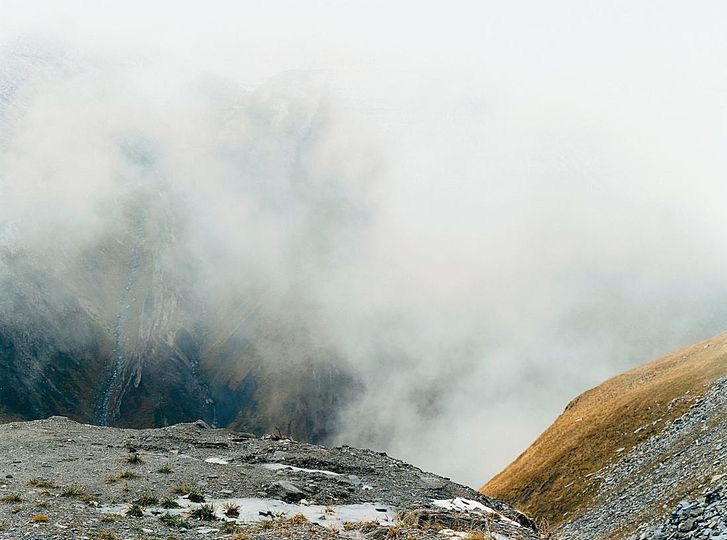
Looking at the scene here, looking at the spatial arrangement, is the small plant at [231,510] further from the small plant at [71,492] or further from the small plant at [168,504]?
the small plant at [71,492]

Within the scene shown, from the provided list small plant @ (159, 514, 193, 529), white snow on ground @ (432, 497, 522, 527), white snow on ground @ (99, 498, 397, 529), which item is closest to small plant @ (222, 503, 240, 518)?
white snow on ground @ (99, 498, 397, 529)

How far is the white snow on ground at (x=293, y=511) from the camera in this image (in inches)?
1057

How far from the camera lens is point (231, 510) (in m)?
27.5

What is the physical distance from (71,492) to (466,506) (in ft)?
68.2

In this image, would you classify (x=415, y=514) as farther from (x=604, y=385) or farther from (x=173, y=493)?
(x=604, y=385)

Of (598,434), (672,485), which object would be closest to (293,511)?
(672,485)

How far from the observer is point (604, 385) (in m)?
87.3

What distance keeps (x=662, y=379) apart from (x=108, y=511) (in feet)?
183

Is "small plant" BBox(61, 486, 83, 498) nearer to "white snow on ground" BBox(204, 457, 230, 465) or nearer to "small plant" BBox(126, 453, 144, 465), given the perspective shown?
"small plant" BBox(126, 453, 144, 465)

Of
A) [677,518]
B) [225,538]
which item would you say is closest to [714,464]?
[677,518]

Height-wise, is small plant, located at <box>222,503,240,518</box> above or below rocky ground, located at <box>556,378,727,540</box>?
above

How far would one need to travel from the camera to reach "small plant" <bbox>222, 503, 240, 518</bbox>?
89.5 feet

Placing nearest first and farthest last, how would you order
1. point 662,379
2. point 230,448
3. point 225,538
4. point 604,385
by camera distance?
point 225,538
point 230,448
point 662,379
point 604,385

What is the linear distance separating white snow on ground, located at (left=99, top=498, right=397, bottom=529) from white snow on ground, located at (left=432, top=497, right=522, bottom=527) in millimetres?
3811
